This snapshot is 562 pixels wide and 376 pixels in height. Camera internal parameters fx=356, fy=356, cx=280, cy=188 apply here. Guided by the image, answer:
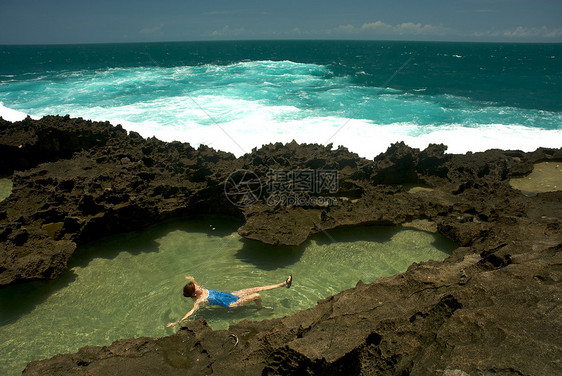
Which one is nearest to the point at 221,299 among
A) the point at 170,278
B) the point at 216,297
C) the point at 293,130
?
the point at 216,297

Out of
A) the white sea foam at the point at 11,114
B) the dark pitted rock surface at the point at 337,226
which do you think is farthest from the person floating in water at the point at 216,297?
the white sea foam at the point at 11,114

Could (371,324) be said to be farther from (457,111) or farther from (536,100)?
(536,100)

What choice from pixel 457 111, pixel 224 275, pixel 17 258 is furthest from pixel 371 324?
pixel 457 111

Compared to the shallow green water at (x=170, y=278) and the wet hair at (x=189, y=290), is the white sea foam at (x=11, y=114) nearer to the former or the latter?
the shallow green water at (x=170, y=278)

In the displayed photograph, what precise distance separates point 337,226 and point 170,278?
2.84 m

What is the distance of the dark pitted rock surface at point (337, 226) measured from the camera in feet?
8.42

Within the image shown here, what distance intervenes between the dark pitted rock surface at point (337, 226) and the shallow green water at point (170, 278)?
0.28 metres

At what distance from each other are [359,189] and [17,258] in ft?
19.4

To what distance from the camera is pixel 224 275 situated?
527cm

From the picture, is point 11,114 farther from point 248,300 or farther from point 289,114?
point 248,300

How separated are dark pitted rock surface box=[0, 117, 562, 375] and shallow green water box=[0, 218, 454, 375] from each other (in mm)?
282

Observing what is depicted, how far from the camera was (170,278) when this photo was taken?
A: 17.0 ft

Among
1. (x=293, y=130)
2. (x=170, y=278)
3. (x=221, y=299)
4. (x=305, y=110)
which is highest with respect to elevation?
(x=305, y=110)

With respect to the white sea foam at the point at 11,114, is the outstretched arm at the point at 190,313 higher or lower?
lower
